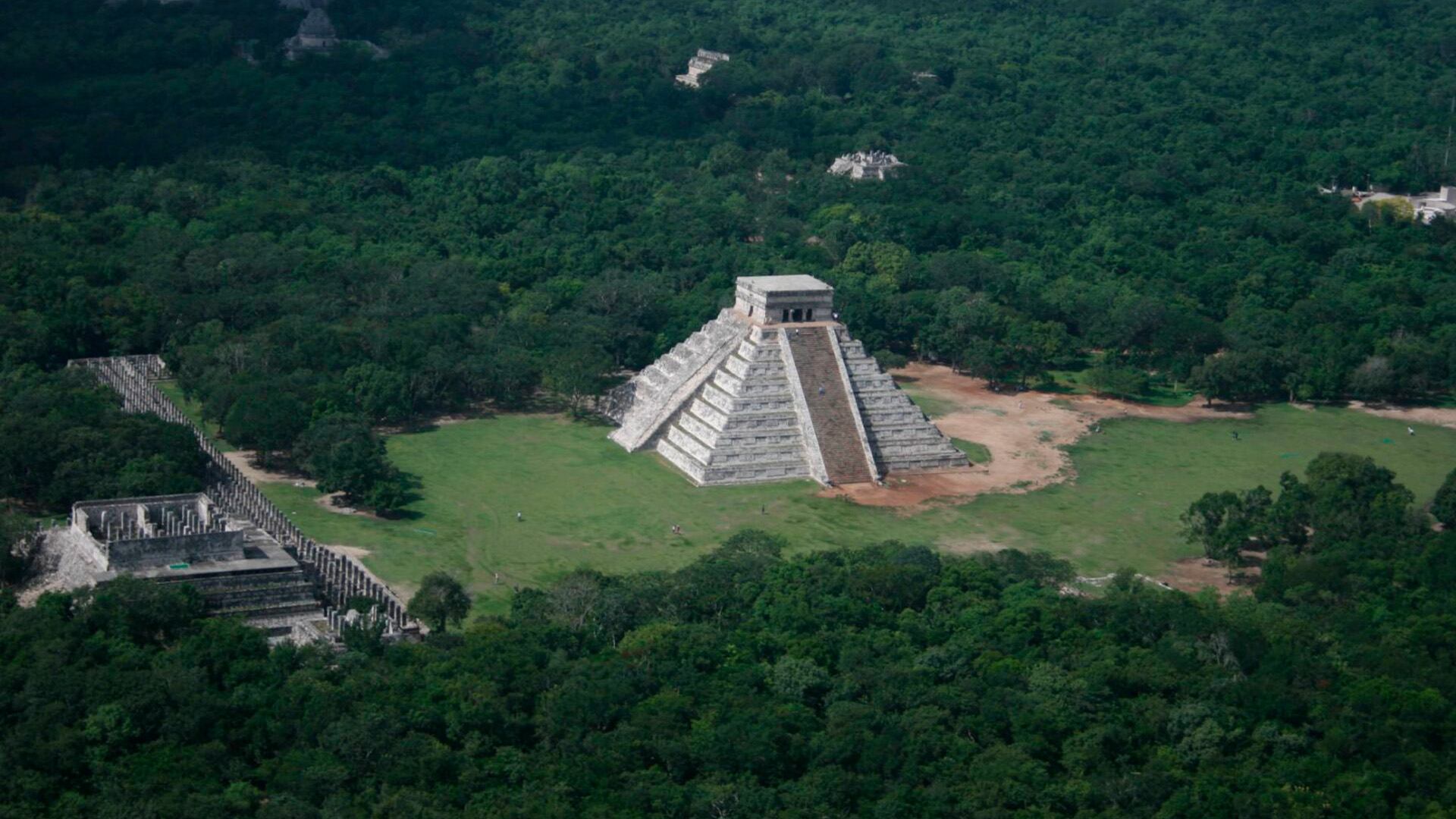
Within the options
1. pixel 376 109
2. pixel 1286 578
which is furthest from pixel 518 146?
pixel 1286 578

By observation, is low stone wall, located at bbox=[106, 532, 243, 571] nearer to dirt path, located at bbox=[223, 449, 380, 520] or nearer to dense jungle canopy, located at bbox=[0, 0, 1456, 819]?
dense jungle canopy, located at bbox=[0, 0, 1456, 819]

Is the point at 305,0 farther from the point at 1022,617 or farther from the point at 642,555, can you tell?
the point at 1022,617

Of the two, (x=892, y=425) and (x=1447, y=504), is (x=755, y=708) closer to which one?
(x=892, y=425)

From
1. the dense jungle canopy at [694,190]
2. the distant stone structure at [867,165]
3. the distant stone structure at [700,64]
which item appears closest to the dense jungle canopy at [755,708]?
the dense jungle canopy at [694,190]

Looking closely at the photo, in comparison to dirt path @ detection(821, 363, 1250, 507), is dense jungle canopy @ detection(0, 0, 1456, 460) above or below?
above

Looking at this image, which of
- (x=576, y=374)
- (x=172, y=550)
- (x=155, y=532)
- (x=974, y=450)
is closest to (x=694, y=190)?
(x=576, y=374)

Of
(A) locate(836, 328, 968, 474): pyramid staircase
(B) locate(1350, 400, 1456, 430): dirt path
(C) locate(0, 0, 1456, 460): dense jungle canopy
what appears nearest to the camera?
(A) locate(836, 328, 968, 474): pyramid staircase

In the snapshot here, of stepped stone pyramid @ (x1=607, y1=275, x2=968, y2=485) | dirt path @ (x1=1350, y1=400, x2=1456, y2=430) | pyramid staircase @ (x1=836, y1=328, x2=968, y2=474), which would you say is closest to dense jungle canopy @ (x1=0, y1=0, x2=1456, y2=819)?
dirt path @ (x1=1350, y1=400, x2=1456, y2=430)

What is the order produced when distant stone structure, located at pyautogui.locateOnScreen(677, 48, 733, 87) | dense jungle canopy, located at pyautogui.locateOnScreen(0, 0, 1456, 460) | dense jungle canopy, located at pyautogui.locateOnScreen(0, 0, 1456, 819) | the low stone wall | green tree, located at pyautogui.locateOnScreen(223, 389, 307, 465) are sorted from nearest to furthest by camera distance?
dense jungle canopy, located at pyautogui.locateOnScreen(0, 0, 1456, 819) < the low stone wall < green tree, located at pyautogui.locateOnScreen(223, 389, 307, 465) < dense jungle canopy, located at pyautogui.locateOnScreen(0, 0, 1456, 460) < distant stone structure, located at pyautogui.locateOnScreen(677, 48, 733, 87)
